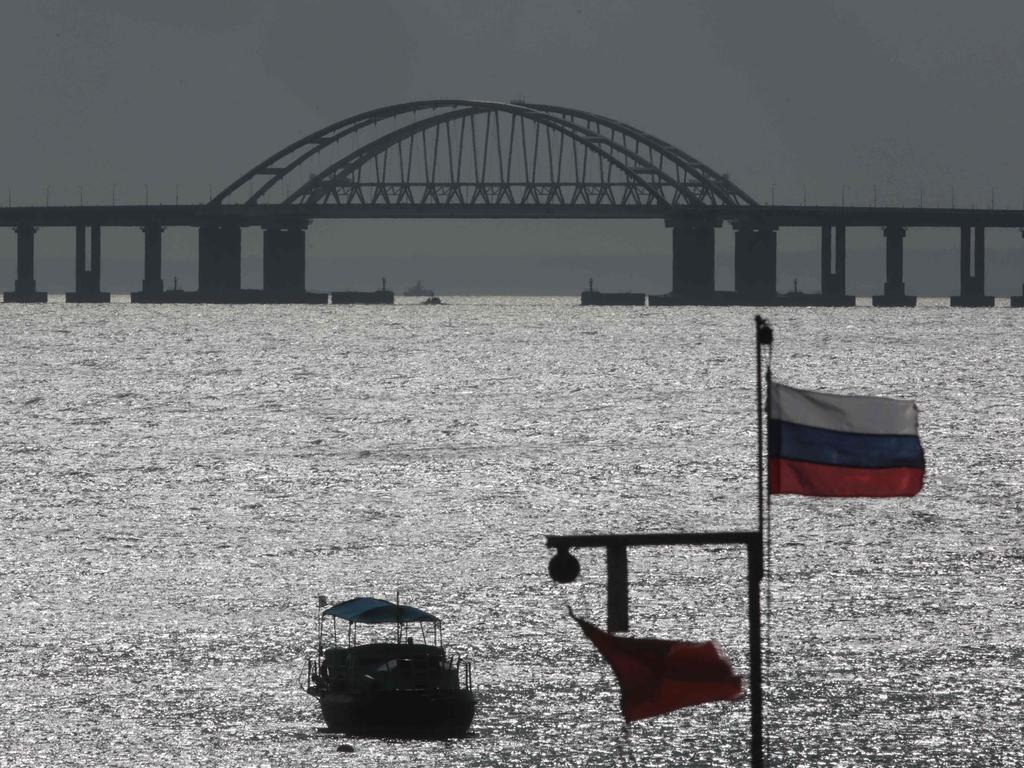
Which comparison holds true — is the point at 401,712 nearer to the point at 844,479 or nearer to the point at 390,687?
the point at 390,687

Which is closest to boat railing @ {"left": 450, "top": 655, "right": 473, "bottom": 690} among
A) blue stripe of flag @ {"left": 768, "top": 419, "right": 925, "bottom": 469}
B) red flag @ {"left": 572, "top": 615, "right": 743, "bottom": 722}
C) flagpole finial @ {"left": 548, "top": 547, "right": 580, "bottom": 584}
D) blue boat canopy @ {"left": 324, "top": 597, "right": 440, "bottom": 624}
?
blue boat canopy @ {"left": 324, "top": 597, "right": 440, "bottom": 624}

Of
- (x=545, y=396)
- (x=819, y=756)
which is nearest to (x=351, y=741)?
(x=819, y=756)

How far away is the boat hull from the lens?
53094mm

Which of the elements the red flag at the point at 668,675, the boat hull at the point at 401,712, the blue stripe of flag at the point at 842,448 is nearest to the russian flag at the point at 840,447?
the blue stripe of flag at the point at 842,448

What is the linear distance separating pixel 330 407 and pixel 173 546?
83451 mm

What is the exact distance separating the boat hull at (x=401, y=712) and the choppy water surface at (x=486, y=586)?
0.66m

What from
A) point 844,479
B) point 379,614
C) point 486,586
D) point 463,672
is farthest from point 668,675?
point 486,586

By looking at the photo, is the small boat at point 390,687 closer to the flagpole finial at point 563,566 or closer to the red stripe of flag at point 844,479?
the flagpole finial at point 563,566

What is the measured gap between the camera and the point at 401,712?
5416cm

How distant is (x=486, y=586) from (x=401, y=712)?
21.0m

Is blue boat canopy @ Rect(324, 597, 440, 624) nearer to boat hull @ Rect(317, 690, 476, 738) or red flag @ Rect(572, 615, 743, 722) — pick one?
boat hull @ Rect(317, 690, 476, 738)

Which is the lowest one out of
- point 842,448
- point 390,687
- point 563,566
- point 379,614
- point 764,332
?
point 390,687

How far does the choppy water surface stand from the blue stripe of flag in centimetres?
2076

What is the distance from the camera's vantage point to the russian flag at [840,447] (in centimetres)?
2956
